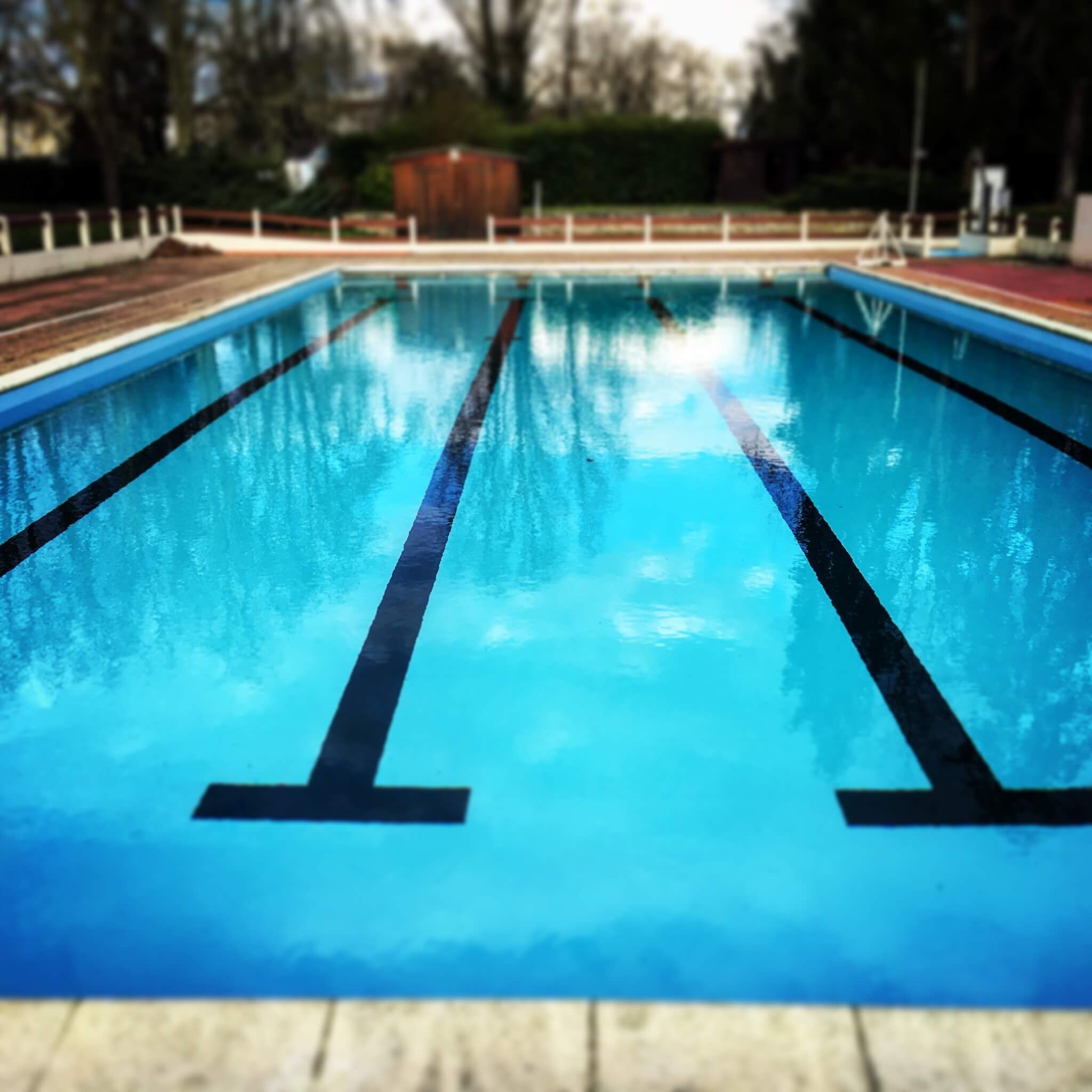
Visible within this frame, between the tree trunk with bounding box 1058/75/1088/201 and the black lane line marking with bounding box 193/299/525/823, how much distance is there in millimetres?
28361

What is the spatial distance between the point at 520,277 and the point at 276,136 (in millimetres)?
14761

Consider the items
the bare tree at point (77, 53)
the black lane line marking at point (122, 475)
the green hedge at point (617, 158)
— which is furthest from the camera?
the green hedge at point (617, 158)

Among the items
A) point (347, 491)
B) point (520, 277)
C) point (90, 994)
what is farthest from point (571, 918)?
point (520, 277)

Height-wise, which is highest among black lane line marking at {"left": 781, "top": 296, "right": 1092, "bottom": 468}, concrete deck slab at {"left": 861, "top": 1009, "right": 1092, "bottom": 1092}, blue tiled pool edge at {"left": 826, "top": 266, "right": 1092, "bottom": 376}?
blue tiled pool edge at {"left": 826, "top": 266, "right": 1092, "bottom": 376}

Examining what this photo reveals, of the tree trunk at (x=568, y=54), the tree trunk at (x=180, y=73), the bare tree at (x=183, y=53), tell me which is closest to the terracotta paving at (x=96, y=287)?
the tree trunk at (x=180, y=73)

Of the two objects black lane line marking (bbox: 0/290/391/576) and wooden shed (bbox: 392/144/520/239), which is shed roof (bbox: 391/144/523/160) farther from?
black lane line marking (bbox: 0/290/391/576)

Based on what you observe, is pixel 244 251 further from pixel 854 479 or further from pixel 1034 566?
pixel 1034 566

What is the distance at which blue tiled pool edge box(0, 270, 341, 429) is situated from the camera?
8359 mm

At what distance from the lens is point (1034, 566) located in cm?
509

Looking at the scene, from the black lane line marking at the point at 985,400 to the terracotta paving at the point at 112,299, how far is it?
799 cm

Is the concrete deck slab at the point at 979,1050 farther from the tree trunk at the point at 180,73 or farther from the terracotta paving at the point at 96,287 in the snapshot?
the tree trunk at the point at 180,73

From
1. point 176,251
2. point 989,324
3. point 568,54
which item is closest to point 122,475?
point 989,324

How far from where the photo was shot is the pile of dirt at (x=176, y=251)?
70.6 ft

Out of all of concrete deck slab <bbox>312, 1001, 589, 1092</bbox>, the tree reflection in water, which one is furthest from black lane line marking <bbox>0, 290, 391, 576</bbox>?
the tree reflection in water
